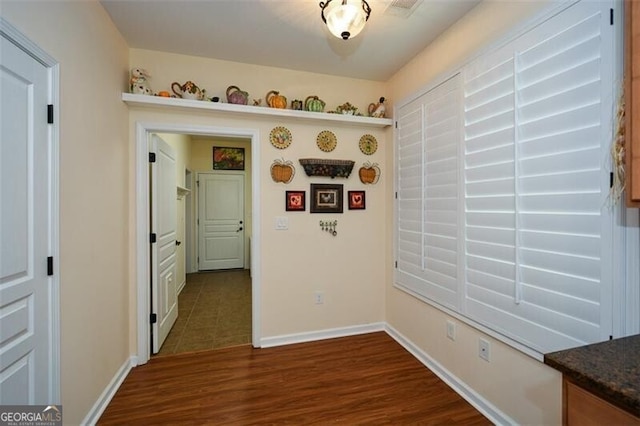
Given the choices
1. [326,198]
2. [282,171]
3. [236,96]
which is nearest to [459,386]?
[326,198]

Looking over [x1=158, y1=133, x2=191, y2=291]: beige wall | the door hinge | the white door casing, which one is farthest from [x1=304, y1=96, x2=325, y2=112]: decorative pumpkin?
the door hinge

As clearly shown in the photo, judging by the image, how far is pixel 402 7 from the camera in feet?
6.09

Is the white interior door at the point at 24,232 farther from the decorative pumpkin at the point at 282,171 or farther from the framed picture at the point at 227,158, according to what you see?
the framed picture at the point at 227,158

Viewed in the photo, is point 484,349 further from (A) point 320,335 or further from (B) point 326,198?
(B) point 326,198

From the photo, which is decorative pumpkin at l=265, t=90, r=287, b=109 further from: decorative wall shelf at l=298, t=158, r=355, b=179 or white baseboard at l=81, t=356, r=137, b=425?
white baseboard at l=81, t=356, r=137, b=425

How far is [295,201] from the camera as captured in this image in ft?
9.02

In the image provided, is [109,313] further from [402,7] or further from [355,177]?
[402,7]

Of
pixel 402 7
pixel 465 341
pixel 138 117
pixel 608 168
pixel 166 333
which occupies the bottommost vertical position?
pixel 166 333

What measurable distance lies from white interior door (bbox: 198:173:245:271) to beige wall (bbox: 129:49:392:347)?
3.42 metres

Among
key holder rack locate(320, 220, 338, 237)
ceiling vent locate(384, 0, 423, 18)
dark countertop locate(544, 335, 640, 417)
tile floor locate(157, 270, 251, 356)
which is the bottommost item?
tile floor locate(157, 270, 251, 356)

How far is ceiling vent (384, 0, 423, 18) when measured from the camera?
1.81 m

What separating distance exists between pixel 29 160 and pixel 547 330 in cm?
267

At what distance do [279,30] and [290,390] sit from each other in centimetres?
276

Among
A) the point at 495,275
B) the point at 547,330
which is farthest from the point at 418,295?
the point at 547,330
